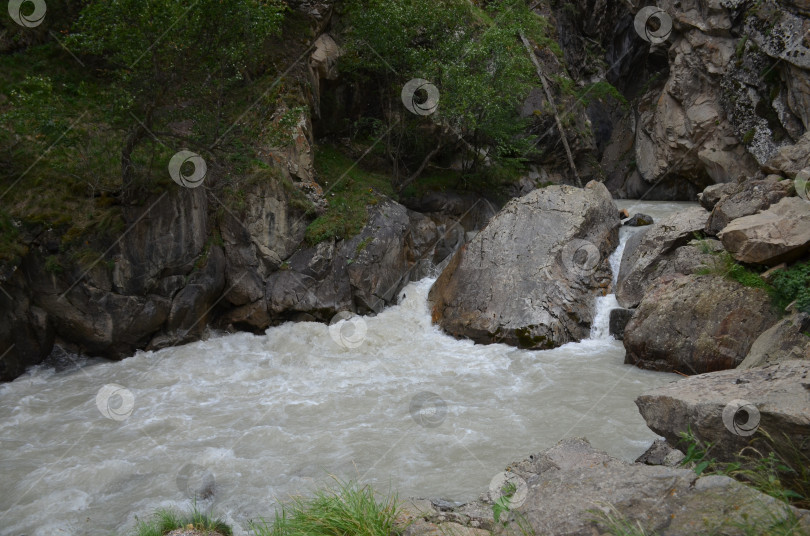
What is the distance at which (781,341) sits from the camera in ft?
25.4

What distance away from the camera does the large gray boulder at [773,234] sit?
345 inches

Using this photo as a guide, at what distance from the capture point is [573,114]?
2191cm

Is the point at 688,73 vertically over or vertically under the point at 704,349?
over

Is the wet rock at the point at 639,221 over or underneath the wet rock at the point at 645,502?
over

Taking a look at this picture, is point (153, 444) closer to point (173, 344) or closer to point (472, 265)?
point (173, 344)

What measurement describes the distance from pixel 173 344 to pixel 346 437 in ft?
18.0

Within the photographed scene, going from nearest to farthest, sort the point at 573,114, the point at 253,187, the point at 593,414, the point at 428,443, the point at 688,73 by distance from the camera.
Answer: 1. the point at 428,443
2. the point at 593,414
3. the point at 253,187
4. the point at 688,73
5. the point at 573,114

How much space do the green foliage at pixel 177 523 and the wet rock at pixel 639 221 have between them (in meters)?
12.9

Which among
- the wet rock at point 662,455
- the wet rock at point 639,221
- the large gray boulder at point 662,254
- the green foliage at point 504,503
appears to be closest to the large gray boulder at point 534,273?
the large gray boulder at point 662,254

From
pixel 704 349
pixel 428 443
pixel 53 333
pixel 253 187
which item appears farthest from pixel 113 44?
pixel 704 349

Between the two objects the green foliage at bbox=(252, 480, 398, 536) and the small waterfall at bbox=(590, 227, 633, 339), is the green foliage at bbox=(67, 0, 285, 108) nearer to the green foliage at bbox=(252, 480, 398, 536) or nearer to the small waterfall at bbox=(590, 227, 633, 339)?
the green foliage at bbox=(252, 480, 398, 536)

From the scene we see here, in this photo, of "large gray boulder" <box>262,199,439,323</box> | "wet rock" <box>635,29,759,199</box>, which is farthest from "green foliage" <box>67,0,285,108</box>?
"wet rock" <box>635,29,759,199</box>

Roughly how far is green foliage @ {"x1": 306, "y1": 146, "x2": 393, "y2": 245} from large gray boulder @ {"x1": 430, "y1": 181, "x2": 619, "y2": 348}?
105 inches

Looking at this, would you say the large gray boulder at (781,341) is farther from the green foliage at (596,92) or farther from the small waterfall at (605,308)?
the green foliage at (596,92)
